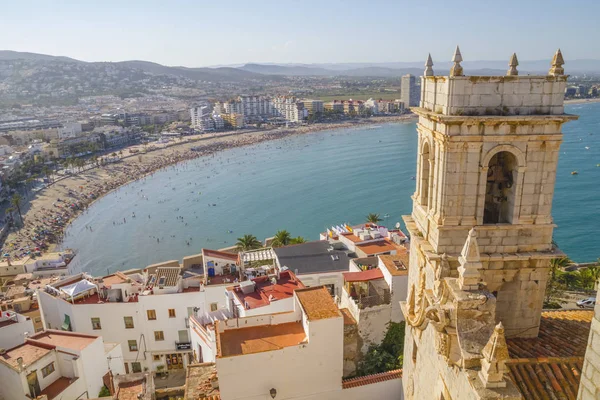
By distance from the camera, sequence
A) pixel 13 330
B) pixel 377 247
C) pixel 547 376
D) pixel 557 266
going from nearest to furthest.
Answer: pixel 547 376
pixel 13 330
pixel 377 247
pixel 557 266

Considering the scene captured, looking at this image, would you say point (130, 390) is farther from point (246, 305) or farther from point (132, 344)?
point (132, 344)

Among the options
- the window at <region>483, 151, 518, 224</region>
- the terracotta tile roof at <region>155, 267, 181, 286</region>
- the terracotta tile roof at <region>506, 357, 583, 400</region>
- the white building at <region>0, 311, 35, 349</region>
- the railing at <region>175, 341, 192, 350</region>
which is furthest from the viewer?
the railing at <region>175, 341, 192, 350</region>

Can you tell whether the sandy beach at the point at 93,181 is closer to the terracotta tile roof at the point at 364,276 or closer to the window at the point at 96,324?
the window at the point at 96,324

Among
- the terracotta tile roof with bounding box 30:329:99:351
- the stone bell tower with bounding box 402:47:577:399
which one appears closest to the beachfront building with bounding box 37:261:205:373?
the terracotta tile roof with bounding box 30:329:99:351

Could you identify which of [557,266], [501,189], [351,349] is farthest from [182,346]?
[557,266]

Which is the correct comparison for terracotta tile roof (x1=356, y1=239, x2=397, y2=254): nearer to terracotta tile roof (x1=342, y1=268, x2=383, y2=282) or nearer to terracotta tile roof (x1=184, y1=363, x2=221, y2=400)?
terracotta tile roof (x1=342, y1=268, x2=383, y2=282)

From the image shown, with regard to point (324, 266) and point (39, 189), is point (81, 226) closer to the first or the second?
point (39, 189)
